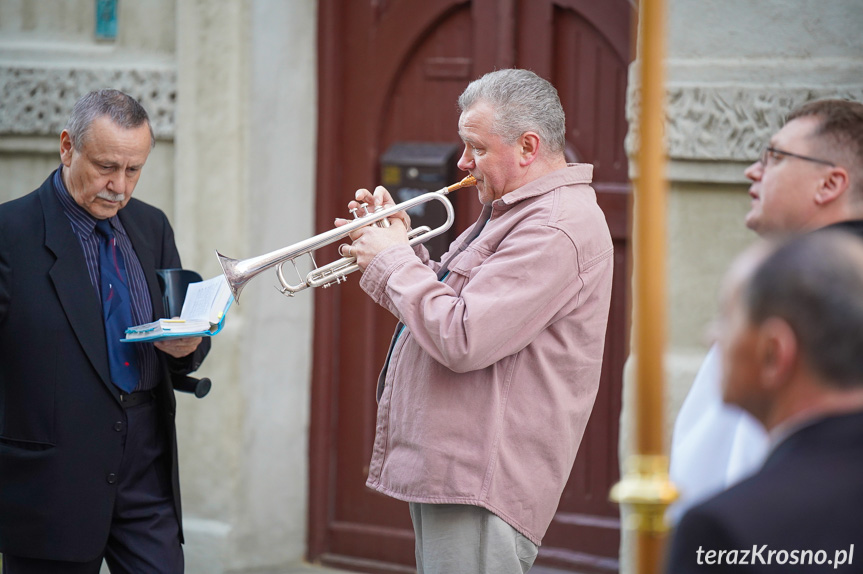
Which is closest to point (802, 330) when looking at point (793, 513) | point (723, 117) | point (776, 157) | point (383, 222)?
point (793, 513)

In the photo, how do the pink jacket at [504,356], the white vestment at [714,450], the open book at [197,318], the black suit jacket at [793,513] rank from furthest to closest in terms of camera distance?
1. the open book at [197,318]
2. the pink jacket at [504,356]
3. the white vestment at [714,450]
4. the black suit jacket at [793,513]

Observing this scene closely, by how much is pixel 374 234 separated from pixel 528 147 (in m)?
0.51

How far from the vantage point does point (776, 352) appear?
1.50m

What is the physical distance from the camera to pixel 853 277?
4.91 ft

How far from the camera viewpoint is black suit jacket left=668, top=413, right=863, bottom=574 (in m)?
1.42

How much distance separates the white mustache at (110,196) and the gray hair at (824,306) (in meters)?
2.27

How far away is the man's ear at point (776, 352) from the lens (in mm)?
1496

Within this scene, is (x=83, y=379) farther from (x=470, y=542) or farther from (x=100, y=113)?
(x=470, y=542)

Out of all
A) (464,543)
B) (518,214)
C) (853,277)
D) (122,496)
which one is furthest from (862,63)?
(122,496)

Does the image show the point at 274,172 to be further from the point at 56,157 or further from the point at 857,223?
the point at 857,223

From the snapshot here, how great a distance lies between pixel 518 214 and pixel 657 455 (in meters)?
1.54

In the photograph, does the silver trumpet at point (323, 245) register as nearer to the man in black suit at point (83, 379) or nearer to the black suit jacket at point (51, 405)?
the man in black suit at point (83, 379)

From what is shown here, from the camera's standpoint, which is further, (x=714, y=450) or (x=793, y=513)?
(x=714, y=450)

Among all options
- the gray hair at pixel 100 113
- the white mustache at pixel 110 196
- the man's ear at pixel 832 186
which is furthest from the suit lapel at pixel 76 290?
the man's ear at pixel 832 186
